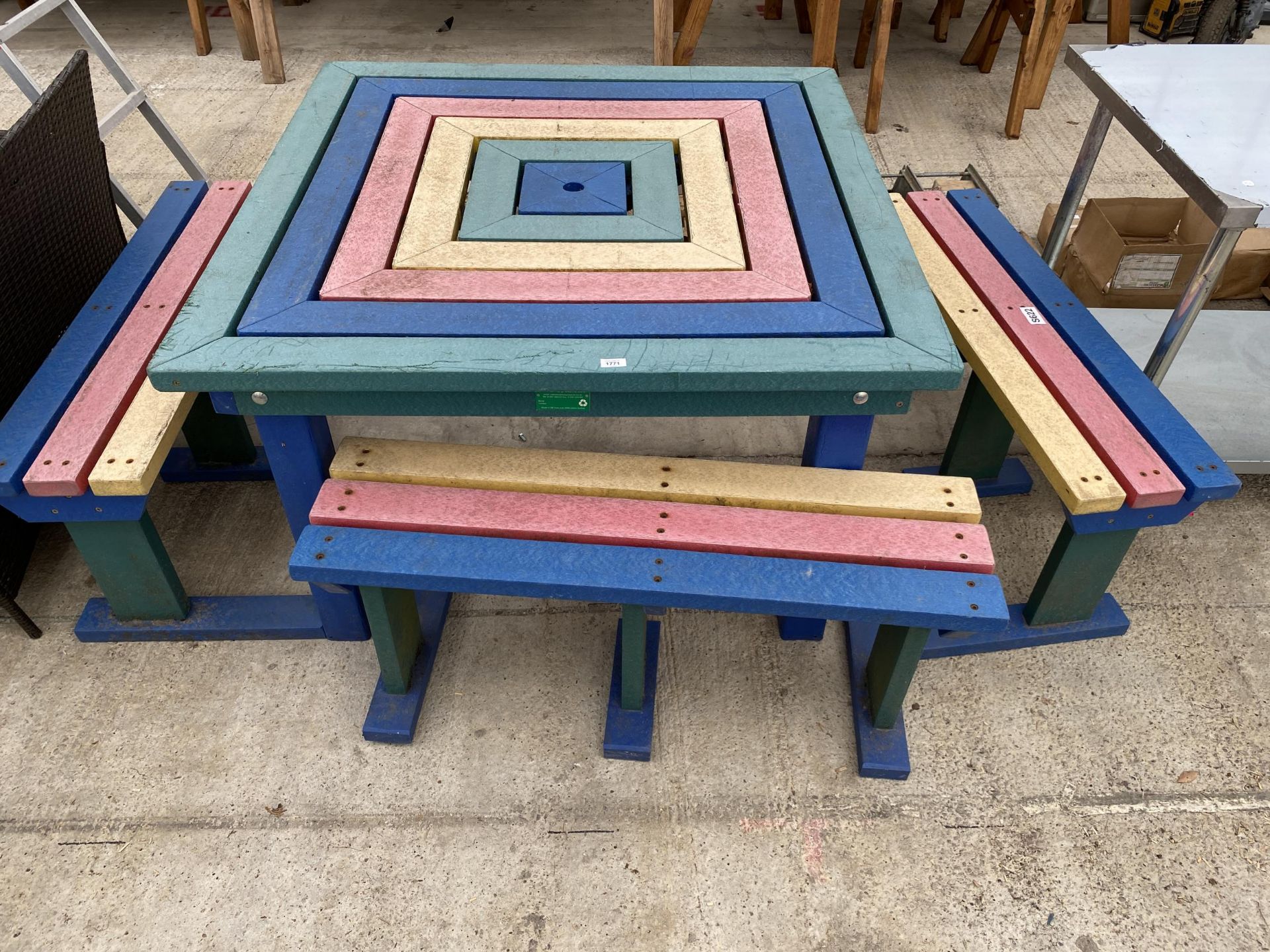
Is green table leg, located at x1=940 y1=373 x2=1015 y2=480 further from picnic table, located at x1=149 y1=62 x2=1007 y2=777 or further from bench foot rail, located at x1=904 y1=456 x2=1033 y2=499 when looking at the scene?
picnic table, located at x1=149 y1=62 x2=1007 y2=777

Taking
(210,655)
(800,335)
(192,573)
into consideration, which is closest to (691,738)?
(800,335)

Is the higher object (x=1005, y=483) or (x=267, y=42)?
(x=267, y=42)

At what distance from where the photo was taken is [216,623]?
2.42m

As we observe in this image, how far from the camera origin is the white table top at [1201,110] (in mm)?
2139

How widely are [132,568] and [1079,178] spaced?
3.06 metres

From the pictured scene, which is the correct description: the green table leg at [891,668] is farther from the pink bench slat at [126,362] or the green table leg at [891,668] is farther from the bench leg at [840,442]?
the pink bench slat at [126,362]

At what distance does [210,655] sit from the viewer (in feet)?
7.93

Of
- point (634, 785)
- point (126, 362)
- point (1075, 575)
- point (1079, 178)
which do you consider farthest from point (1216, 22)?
point (126, 362)

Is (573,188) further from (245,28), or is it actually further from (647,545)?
(245,28)

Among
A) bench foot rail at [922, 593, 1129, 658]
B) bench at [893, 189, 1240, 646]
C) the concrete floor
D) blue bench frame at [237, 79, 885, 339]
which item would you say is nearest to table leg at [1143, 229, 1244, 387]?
bench at [893, 189, 1240, 646]

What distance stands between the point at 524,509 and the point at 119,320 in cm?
132

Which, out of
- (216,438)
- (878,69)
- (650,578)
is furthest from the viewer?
(878,69)

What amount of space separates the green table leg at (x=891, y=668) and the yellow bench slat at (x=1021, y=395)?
0.46m

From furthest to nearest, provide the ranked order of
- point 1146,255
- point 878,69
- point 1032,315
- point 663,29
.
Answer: point 663,29 < point 878,69 < point 1146,255 < point 1032,315
